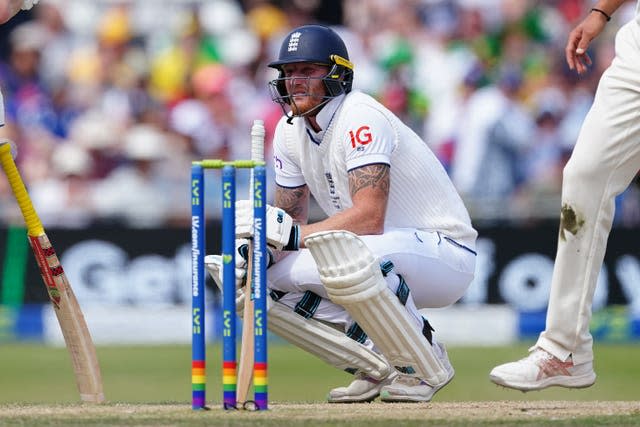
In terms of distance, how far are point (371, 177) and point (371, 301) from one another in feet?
1.53

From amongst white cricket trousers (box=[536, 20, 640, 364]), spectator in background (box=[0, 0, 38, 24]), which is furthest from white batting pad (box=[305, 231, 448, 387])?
spectator in background (box=[0, 0, 38, 24])

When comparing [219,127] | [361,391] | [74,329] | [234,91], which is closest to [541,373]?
[361,391]

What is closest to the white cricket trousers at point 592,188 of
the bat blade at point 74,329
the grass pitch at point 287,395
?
the grass pitch at point 287,395

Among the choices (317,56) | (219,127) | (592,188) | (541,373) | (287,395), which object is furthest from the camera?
(219,127)

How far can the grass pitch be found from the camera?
3945mm

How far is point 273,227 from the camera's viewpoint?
4.53 meters

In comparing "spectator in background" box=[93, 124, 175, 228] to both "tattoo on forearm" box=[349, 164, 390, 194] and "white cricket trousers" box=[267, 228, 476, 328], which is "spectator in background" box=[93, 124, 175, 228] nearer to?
"white cricket trousers" box=[267, 228, 476, 328]

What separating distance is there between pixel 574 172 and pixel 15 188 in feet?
5.87

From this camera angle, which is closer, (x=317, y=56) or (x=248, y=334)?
(x=248, y=334)

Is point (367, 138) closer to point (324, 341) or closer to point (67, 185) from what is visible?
point (324, 341)

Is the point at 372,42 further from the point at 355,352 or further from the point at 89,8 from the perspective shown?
the point at 355,352

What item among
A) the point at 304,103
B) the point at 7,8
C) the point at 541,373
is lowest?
the point at 541,373

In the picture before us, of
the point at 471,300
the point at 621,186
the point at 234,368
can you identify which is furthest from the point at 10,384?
the point at 621,186

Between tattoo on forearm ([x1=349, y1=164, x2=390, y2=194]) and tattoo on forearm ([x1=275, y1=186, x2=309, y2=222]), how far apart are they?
20.6 inches
